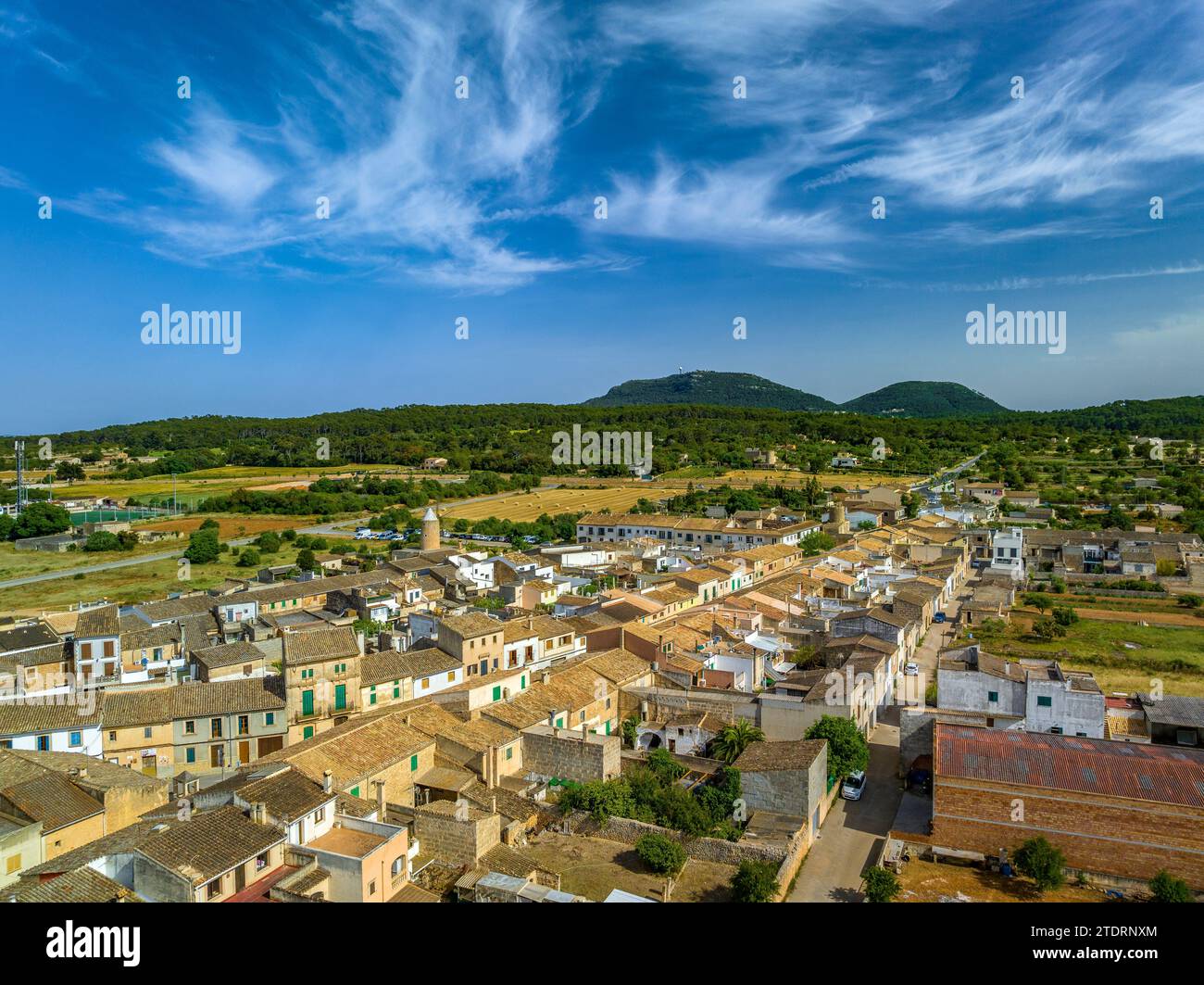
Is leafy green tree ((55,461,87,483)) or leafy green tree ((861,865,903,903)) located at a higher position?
leafy green tree ((55,461,87,483))

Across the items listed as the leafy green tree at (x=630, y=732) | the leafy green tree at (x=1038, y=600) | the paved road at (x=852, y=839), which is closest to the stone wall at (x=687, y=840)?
the paved road at (x=852, y=839)

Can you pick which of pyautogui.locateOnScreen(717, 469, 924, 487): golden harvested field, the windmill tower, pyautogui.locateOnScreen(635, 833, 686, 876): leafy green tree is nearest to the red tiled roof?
pyautogui.locateOnScreen(635, 833, 686, 876): leafy green tree

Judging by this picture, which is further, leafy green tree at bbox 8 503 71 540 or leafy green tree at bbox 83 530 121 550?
leafy green tree at bbox 8 503 71 540

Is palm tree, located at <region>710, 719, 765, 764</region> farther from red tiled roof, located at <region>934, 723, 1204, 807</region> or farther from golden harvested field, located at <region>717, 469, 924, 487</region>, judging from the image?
golden harvested field, located at <region>717, 469, 924, 487</region>

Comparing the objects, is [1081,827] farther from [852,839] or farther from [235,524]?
[235,524]

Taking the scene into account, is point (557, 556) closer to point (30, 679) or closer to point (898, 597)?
point (898, 597)

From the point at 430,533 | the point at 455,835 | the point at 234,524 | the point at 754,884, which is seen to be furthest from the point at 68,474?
the point at 754,884

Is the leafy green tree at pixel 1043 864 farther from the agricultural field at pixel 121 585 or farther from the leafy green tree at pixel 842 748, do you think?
the agricultural field at pixel 121 585
